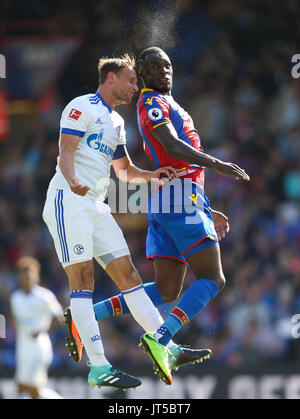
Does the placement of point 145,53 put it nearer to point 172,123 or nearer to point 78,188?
point 172,123

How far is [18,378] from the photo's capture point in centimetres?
1114

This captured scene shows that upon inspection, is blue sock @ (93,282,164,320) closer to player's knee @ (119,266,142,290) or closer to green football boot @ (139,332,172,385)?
player's knee @ (119,266,142,290)

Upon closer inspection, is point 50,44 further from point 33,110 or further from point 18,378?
point 18,378

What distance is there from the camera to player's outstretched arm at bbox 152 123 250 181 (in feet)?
18.7

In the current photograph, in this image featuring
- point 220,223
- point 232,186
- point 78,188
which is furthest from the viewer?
point 232,186

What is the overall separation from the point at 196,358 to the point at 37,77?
10.5 meters

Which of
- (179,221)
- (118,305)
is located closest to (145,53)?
(179,221)

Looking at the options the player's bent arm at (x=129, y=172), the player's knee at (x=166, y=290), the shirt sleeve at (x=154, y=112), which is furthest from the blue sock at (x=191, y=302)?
the shirt sleeve at (x=154, y=112)

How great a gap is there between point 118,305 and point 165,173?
105 centimetres

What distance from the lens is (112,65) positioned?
6.11 metres

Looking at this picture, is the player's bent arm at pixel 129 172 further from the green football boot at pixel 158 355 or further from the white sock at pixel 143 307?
the green football boot at pixel 158 355

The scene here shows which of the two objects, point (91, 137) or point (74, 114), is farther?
point (91, 137)

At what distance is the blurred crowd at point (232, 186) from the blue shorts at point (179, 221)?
4.74 meters

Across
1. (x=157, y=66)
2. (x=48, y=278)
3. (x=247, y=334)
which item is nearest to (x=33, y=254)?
Result: (x=48, y=278)
